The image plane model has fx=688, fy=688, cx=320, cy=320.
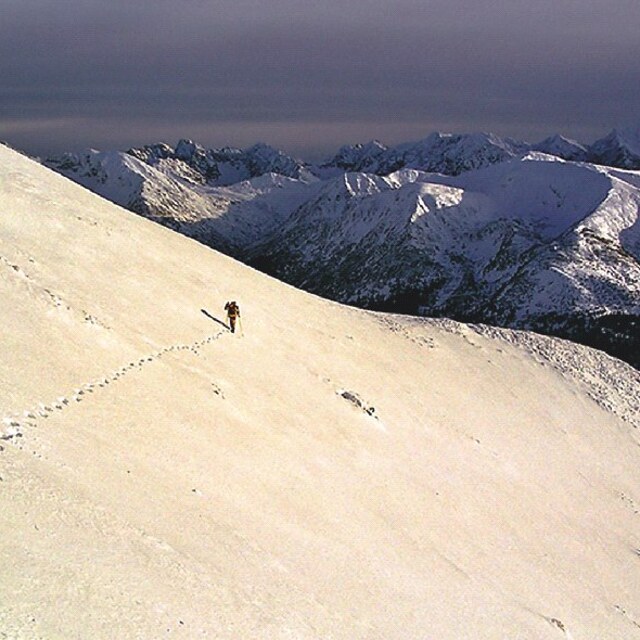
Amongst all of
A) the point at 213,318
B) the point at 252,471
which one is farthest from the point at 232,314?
the point at 252,471

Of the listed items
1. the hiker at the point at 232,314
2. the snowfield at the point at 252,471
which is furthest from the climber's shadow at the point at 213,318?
the hiker at the point at 232,314

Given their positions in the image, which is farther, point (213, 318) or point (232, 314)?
point (213, 318)

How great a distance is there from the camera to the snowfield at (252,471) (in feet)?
39.9

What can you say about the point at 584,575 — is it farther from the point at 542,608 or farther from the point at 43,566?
the point at 43,566

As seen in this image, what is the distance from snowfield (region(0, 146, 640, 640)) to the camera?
39.9 ft

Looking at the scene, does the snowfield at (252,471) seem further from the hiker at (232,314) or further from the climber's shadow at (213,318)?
the hiker at (232,314)

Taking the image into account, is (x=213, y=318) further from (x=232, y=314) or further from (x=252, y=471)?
(x=252, y=471)

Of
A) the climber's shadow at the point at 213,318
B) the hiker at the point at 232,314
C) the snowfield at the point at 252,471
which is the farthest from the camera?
the climber's shadow at the point at 213,318

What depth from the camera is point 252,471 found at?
19.7 meters

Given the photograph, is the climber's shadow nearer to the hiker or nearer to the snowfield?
the snowfield

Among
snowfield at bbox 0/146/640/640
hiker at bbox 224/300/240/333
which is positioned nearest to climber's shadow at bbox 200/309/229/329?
snowfield at bbox 0/146/640/640

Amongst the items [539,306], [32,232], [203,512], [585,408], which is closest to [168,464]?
[203,512]

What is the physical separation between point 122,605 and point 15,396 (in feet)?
23.7

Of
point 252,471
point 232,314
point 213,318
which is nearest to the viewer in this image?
point 252,471
